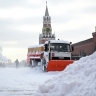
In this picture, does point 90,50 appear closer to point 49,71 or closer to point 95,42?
point 95,42

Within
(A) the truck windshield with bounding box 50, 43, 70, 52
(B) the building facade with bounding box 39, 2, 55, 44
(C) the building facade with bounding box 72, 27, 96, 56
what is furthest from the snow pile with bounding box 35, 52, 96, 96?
(B) the building facade with bounding box 39, 2, 55, 44

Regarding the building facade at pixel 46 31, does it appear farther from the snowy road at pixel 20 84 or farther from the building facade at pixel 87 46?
the snowy road at pixel 20 84

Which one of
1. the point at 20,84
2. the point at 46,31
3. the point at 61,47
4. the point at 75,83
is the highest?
the point at 46,31

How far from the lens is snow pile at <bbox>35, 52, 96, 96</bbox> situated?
247 inches

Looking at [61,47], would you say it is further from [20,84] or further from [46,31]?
[46,31]

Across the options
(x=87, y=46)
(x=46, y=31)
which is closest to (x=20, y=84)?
(x=87, y=46)

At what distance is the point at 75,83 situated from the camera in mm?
6871

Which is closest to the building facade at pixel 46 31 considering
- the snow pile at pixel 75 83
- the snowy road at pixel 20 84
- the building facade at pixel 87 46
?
the building facade at pixel 87 46

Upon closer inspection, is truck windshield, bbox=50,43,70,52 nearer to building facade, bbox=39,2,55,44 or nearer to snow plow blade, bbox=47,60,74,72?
snow plow blade, bbox=47,60,74,72

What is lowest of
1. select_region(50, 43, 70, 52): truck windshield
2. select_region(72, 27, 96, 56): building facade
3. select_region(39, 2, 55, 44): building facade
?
select_region(50, 43, 70, 52): truck windshield

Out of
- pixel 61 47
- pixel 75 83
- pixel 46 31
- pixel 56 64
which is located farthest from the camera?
pixel 46 31

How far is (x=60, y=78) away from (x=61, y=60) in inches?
410

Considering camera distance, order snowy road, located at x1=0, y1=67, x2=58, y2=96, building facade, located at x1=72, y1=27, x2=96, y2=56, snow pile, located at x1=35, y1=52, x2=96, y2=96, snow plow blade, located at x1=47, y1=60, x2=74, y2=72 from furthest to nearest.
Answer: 1. building facade, located at x1=72, y1=27, x2=96, y2=56
2. snow plow blade, located at x1=47, y1=60, x2=74, y2=72
3. snowy road, located at x1=0, y1=67, x2=58, y2=96
4. snow pile, located at x1=35, y1=52, x2=96, y2=96

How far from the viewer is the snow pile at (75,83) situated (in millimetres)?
6281
